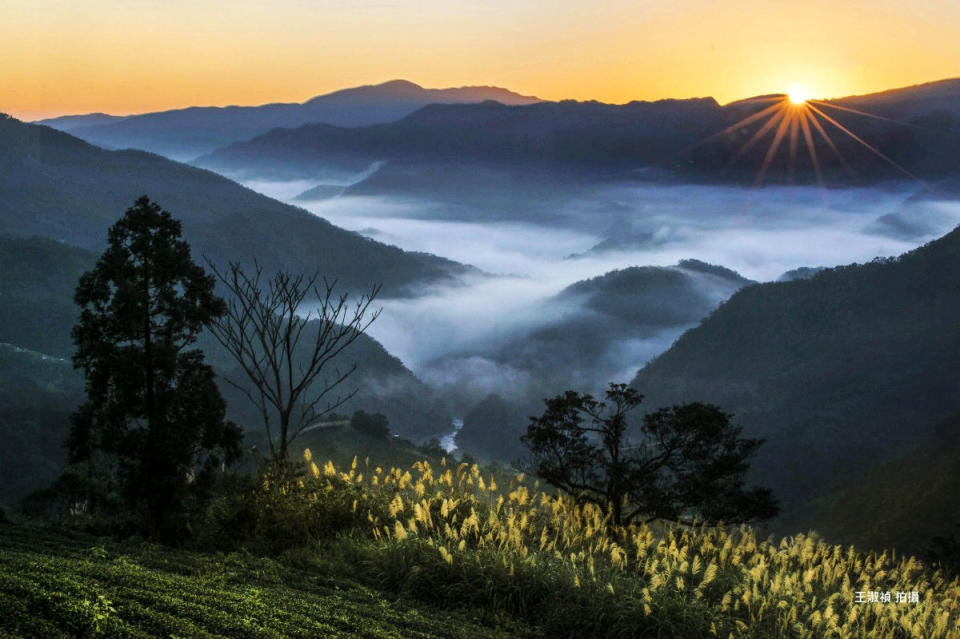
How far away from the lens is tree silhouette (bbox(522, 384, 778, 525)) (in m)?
19.4

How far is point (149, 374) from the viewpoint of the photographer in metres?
17.0

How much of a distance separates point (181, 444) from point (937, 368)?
130m

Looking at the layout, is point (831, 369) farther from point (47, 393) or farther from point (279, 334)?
point (279, 334)

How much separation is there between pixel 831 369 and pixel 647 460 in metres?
137

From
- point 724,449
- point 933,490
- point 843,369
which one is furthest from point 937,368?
point 724,449

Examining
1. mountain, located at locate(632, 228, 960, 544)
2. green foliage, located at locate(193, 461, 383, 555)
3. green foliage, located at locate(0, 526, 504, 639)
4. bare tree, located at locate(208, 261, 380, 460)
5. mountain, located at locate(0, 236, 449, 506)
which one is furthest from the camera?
mountain, located at locate(632, 228, 960, 544)

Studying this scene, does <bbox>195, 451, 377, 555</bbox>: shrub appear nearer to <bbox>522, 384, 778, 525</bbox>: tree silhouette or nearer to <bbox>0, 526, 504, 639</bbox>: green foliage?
<bbox>0, 526, 504, 639</bbox>: green foliage

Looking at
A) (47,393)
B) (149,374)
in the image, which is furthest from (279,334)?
(47,393)

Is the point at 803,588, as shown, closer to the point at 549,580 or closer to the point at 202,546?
the point at 549,580

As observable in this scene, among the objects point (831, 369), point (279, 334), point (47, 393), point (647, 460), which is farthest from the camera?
point (831, 369)

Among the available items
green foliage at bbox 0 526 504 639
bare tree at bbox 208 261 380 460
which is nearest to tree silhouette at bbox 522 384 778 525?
bare tree at bbox 208 261 380 460

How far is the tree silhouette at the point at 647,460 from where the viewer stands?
19406mm

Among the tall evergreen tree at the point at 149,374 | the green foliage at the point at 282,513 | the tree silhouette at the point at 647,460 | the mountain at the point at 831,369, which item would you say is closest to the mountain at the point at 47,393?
the tall evergreen tree at the point at 149,374

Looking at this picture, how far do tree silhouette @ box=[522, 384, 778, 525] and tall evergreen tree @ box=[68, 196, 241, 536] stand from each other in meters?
7.38
